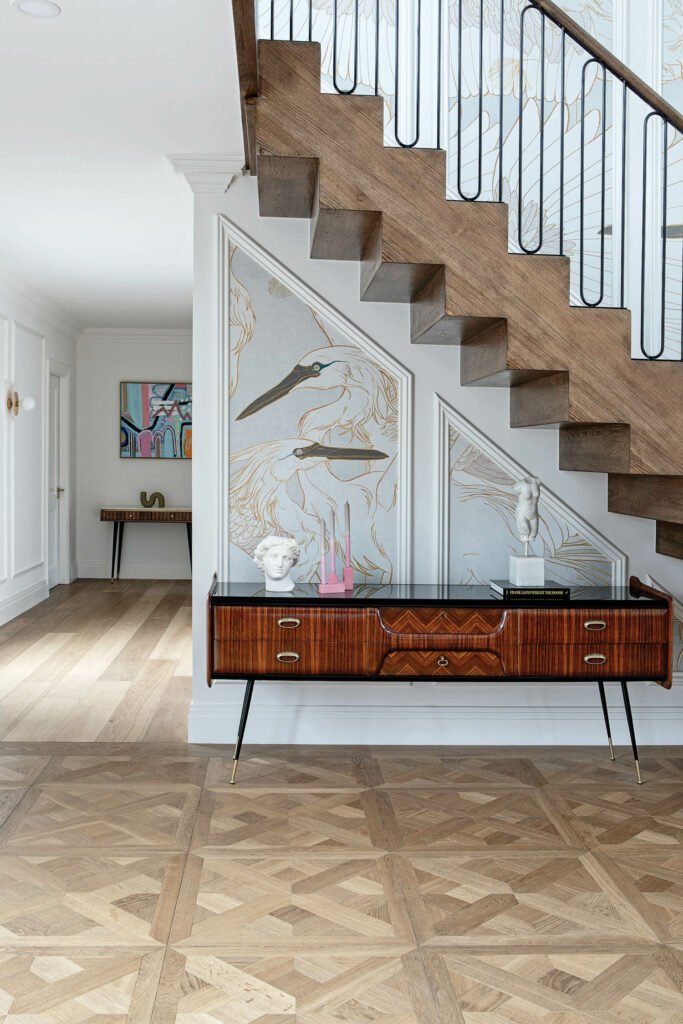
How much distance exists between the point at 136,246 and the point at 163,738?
3.16 meters

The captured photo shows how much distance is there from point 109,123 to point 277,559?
1.83 metres

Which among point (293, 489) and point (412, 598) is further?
point (293, 489)

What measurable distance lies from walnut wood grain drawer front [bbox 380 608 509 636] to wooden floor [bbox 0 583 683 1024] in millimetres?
592

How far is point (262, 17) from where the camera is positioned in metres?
3.68

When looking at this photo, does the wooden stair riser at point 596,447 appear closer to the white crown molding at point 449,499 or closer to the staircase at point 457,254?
the staircase at point 457,254

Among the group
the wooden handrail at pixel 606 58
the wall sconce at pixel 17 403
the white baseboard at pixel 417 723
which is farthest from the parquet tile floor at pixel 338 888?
the wall sconce at pixel 17 403

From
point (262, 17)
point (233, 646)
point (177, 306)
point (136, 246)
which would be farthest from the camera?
point (177, 306)

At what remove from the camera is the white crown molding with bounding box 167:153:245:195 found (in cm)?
382

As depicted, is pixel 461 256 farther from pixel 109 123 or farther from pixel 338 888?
pixel 338 888

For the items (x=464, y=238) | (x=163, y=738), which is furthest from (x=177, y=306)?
(x=464, y=238)

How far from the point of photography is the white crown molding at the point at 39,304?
21.8 ft

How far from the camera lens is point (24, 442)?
24.3 feet

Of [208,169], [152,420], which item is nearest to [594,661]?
[208,169]

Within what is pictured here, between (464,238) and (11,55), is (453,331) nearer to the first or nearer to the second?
(464,238)
